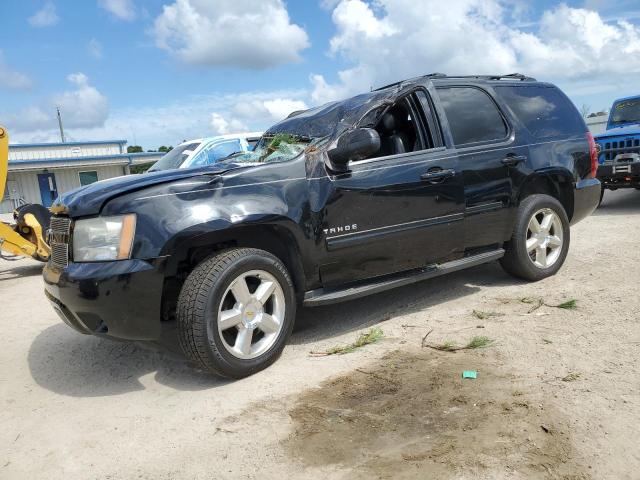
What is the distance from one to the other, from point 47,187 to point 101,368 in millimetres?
29251

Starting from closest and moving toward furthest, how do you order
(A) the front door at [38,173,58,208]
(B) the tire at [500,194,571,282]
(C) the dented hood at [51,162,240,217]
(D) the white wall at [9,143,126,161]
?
(C) the dented hood at [51,162,240,217]
(B) the tire at [500,194,571,282]
(D) the white wall at [9,143,126,161]
(A) the front door at [38,173,58,208]

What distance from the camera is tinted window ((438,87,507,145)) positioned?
461 cm

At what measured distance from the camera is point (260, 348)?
11.7 ft

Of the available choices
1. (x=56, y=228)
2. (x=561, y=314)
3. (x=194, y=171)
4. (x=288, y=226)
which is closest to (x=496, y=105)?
(x=561, y=314)

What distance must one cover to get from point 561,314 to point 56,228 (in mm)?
3858

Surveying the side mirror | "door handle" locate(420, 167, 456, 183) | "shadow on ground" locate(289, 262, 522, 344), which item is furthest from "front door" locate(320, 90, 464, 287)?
"shadow on ground" locate(289, 262, 522, 344)

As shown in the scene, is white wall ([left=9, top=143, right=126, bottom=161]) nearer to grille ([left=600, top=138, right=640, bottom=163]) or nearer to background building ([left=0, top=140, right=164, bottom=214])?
background building ([left=0, top=140, right=164, bottom=214])

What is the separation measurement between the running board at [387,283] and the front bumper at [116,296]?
107 cm

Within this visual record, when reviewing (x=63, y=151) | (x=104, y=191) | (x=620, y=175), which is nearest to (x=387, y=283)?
(x=104, y=191)

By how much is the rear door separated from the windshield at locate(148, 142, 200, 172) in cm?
579

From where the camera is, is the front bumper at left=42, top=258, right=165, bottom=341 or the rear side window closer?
the front bumper at left=42, top=258, right=165, bottom=341

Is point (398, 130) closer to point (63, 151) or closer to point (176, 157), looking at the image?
point (176, 157)

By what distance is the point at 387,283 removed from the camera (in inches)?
161

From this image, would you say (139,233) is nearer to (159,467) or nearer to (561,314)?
(159,467)
